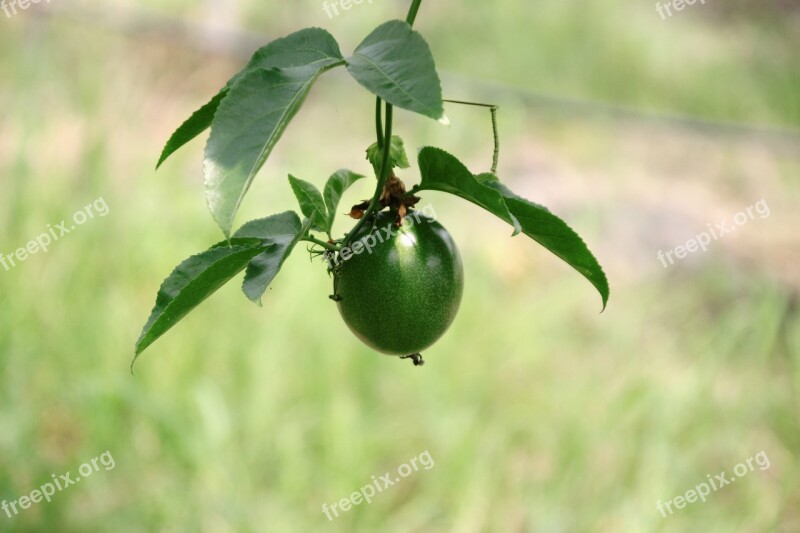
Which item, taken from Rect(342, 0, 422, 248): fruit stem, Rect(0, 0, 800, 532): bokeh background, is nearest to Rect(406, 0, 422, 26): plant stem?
Rect(342, 0, 422, 248): fruit stem

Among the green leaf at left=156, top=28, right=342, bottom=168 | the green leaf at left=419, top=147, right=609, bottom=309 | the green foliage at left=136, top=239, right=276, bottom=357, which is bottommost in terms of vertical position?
the green leaf at left=419, top=147, right=609, bottom=309

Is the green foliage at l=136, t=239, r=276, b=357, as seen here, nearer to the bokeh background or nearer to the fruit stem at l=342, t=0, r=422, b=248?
the fruit stem at l=342, t=0, r=422, b=248

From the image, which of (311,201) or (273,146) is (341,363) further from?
(273,146)

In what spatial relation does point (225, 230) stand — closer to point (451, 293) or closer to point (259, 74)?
point (259, 74)

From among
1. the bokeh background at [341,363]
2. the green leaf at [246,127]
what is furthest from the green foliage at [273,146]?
the bokeh background at [341,363]

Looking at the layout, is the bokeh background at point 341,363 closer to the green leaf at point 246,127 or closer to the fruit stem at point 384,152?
the fruit stem at point 384,152

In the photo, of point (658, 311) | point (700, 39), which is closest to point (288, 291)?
point (658, 311)
